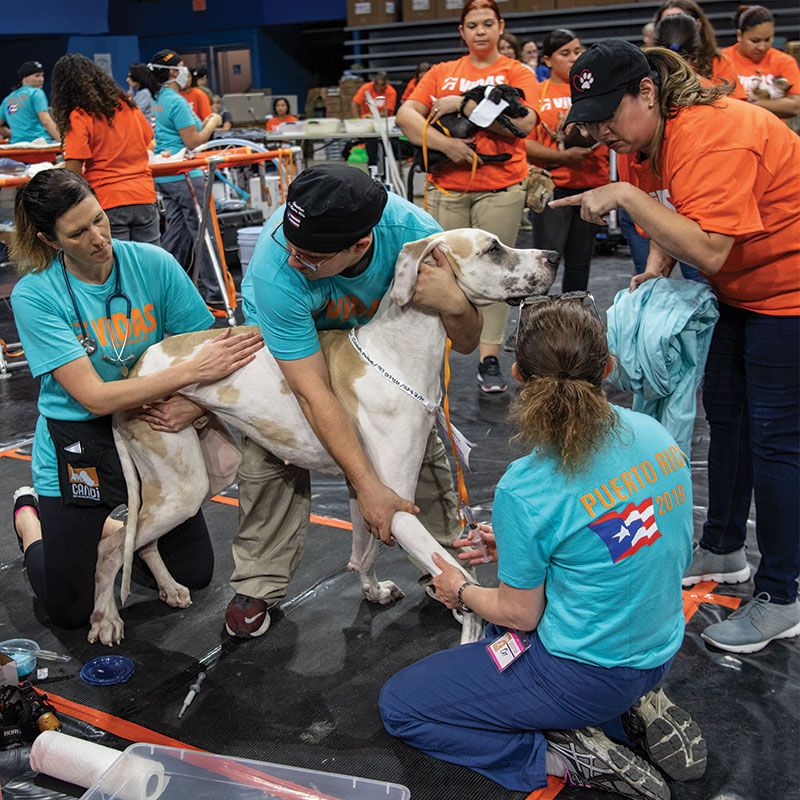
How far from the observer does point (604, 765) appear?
6.72 ft

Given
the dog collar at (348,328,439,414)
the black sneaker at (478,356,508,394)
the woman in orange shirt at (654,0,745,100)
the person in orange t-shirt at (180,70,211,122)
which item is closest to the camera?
the dog collar at (348,328,439,414)

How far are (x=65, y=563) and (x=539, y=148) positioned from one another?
3.54 m

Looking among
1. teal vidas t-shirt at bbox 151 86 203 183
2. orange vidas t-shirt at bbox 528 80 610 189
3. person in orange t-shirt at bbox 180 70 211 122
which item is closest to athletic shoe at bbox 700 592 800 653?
orange vidas t-shirt at bbox 528 80 610 189

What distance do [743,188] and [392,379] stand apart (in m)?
1.00

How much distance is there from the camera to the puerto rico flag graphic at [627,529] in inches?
72.6

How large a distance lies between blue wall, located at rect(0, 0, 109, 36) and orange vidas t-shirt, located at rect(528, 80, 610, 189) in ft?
41.9

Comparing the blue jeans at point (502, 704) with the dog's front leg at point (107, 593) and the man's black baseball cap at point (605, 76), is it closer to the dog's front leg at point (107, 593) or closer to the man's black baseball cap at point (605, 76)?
the dog's front leg at point (107, 593)

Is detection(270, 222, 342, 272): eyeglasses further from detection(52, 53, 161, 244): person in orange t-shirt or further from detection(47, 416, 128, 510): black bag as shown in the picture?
detection(52, 53, 161, 244): person in orange t-shirt

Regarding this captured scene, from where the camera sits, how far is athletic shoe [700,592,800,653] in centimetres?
259

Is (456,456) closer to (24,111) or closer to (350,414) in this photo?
(350,414)

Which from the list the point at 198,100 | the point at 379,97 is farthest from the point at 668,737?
the point at 379,97

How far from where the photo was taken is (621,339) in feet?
8.55

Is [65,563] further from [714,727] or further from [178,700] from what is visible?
[714,727]

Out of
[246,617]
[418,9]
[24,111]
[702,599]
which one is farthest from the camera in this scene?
[418,9]
